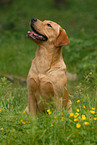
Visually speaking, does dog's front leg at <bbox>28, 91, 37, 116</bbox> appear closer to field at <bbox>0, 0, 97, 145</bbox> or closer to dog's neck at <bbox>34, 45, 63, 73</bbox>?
field at <bbox>0, 0, 97, 145</bbox>

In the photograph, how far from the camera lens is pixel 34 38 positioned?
304cm

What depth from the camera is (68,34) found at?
26.5 ft

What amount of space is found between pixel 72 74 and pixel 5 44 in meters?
2.75

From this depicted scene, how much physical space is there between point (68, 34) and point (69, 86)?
3657 millimetres

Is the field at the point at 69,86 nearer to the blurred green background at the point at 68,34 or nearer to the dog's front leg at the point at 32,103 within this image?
the blurred green background at the point at 68,34

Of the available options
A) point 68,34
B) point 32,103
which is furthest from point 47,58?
point 68,34

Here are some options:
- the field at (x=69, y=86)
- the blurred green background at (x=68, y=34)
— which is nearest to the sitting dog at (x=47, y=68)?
the field at (x=69, y=86)

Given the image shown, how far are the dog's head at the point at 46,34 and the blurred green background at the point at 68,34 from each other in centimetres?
142

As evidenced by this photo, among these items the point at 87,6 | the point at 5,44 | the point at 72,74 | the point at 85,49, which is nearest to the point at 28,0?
the point at 87,6

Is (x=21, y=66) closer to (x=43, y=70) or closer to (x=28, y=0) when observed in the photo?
(x=43, y=70)

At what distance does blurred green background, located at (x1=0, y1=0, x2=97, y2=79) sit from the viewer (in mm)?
5934

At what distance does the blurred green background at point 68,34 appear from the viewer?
234 inches

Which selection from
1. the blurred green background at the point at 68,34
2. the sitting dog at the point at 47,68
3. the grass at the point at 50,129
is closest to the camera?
the grass at the point at 50,129

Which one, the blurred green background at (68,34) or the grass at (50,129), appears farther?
the blurred green background at (68,34)
